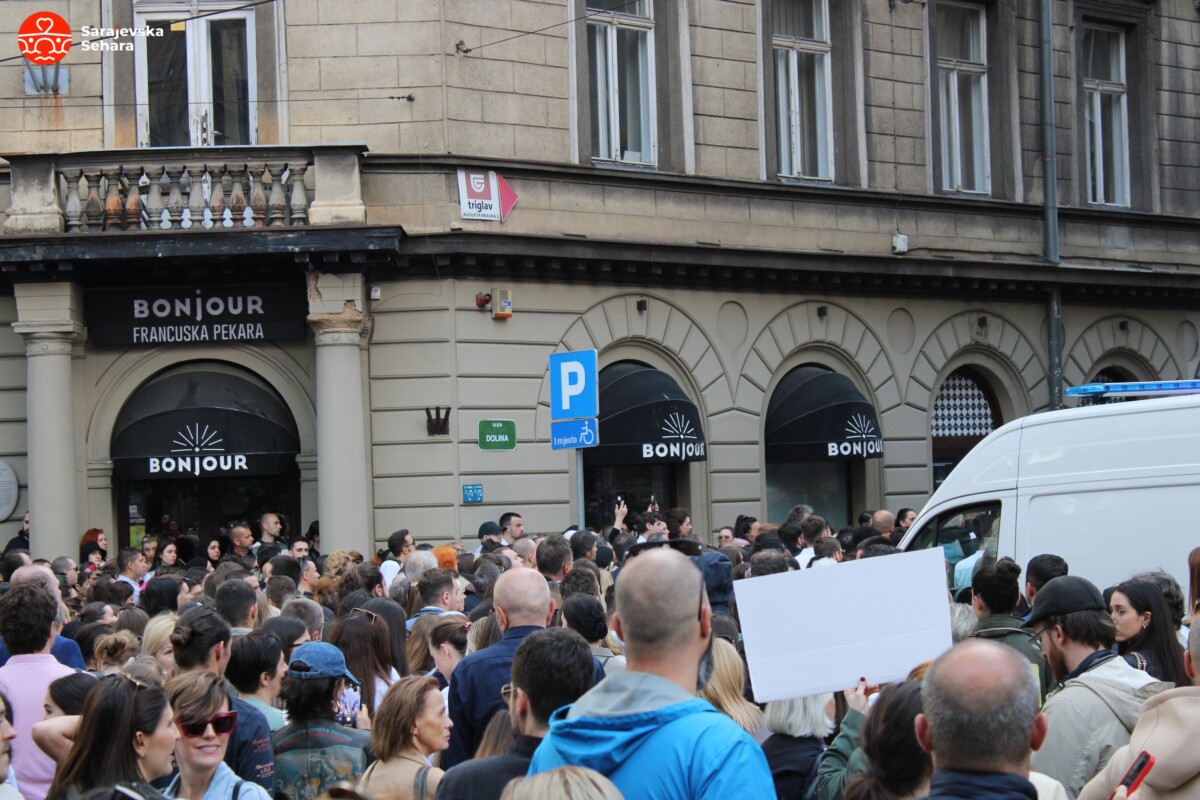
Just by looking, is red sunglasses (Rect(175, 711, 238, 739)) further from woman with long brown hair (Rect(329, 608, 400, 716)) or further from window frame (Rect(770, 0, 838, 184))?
window frame (Rect(770, 0, 838, 184))

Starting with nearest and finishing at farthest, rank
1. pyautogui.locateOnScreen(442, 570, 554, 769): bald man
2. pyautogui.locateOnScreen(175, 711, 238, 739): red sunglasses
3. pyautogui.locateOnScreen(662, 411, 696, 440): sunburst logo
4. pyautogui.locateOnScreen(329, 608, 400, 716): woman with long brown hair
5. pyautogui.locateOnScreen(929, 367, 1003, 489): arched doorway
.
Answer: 1. pyautogui.locateOnScreen(175, 711, 238, 739): red sunglasses
2. pyautogui.locateOnScreen(442, 570, 554, 769): bald man
3. pyautogui.locateOnScreen(329, 608, 400, 716): woman with long brown hair
4. pyautogui.locateOnScreen(662, 411, 696, 440): sunburst logo
5. pyautogui.locateOnScreen(929, 367, 1003, 489): arched doorway

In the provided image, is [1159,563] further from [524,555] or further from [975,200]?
[975,200]

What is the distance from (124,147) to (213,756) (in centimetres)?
1490

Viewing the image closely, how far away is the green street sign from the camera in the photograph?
1883 cm

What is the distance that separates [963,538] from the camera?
40.7ft

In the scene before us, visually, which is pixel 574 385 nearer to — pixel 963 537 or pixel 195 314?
pixel 963 537

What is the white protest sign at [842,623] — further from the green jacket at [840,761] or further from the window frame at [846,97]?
the window frame at [846,97]

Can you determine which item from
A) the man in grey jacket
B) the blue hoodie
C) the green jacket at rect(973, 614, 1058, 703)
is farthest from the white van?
the blue hoodie

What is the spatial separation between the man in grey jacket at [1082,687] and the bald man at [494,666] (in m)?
2.13

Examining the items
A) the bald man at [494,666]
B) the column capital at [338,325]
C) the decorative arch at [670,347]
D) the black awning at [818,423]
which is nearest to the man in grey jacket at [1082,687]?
the bald man at [494,666]

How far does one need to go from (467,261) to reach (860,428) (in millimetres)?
6405

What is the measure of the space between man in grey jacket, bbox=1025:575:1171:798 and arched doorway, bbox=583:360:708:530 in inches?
512

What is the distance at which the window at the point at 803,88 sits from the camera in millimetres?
22453

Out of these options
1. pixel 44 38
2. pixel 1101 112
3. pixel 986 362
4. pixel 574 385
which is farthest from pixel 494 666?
pixel 1101 112
